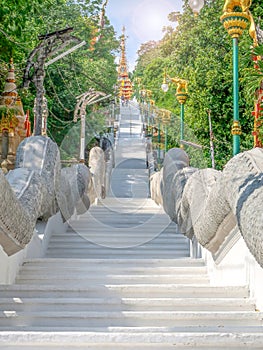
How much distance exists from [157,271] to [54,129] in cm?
2294

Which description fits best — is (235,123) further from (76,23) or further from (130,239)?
(76,23)

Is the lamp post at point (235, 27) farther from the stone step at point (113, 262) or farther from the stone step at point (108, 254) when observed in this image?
the stone step at point (113, 262)

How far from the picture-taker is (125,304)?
169 inches

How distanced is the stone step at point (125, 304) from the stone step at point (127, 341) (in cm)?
93

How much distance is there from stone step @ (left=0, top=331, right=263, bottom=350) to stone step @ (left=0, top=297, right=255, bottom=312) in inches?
36.7

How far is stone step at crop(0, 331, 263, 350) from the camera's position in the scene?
3279 mm

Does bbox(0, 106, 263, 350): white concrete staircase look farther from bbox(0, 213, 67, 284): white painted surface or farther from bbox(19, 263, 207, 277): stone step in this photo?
bbox(0, 213, 67, 284): white painted surface

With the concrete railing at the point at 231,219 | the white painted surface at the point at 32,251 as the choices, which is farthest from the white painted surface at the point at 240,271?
the white painted surface at the point at 32,251

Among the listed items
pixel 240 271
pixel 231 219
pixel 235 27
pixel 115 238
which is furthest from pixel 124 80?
pixel 231 219

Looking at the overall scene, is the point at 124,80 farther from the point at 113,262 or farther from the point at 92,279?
the point at 92,279

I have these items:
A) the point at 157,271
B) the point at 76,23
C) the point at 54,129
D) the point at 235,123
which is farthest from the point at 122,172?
the point at 157,271

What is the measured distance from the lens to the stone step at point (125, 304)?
14.0ft

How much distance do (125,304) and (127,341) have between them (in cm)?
99

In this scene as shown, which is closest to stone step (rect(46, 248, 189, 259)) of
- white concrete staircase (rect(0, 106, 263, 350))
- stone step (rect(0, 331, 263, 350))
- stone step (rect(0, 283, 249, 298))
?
white concrete staircase (rect(0, 106, 263, 350))
